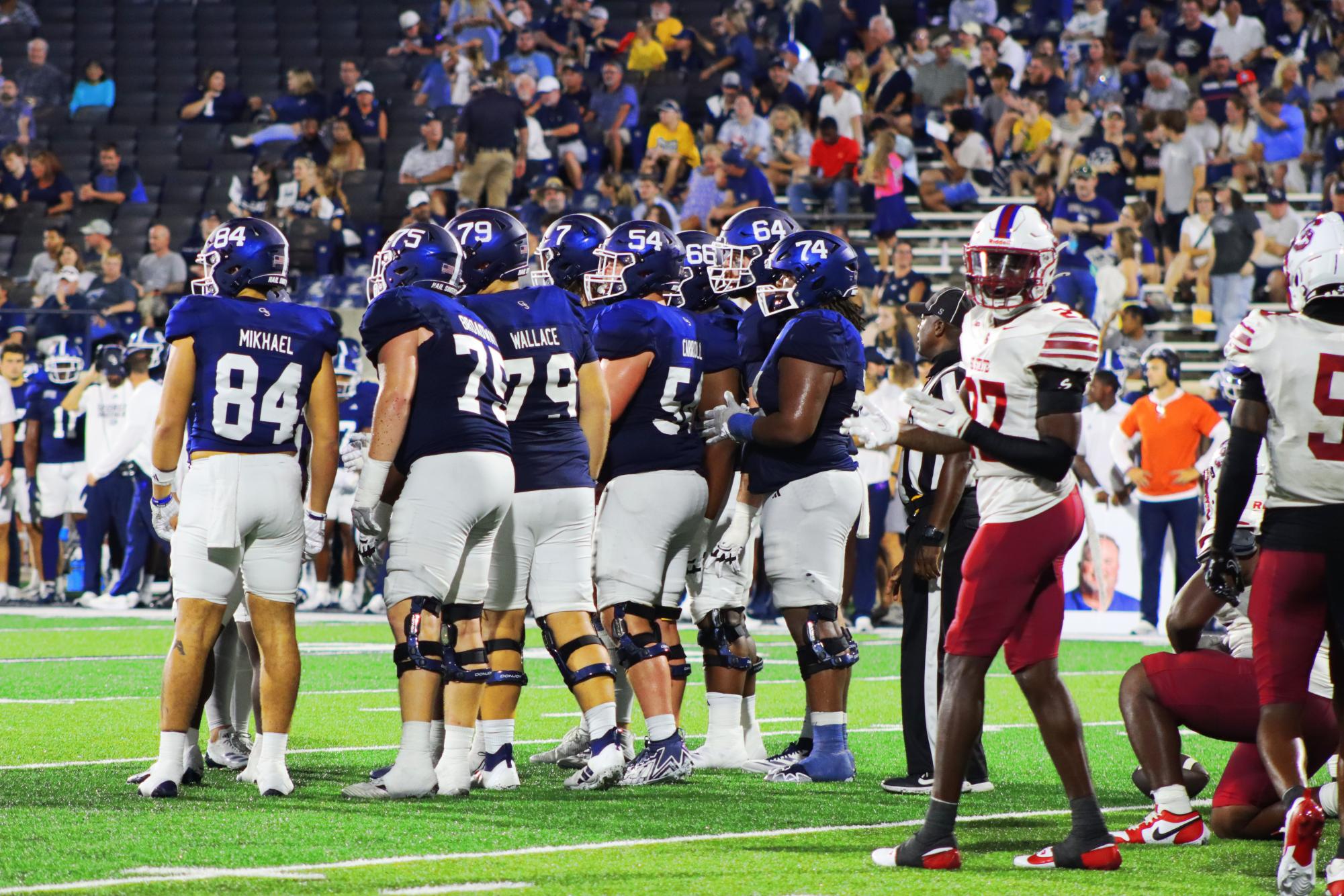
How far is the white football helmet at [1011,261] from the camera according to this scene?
497cm

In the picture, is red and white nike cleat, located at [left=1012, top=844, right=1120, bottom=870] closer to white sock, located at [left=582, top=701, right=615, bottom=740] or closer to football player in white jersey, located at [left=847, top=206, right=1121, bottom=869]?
football player in white jersey, located at [left=847, top=206, right=1121, bottom=869]

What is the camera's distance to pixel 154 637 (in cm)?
1201

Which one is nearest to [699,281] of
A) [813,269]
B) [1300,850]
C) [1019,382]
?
[813,269]

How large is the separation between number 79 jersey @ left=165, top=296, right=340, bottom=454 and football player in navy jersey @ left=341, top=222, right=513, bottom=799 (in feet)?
0.97

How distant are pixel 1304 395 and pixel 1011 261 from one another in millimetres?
862

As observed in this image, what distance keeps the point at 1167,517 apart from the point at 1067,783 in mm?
8111

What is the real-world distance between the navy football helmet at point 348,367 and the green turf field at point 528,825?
5044 mm

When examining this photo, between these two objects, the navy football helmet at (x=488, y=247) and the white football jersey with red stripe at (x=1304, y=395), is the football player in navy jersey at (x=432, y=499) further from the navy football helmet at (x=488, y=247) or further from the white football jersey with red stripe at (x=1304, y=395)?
the white football jersey with red stripe at (x=1304, y=395)

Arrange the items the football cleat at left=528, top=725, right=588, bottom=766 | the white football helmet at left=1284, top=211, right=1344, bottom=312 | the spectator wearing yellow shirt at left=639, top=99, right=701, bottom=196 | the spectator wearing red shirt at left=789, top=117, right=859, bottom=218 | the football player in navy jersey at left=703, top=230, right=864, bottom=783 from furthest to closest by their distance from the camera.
→ the spectator wearing yellow shirt at left=639, top=99, right=701, bottom=196
the spectator wearing red shirt at left=789, top=117, right=859, bottom=218
the football cleat at left=528, top=725, right=588, bottom=766
the football player in navy jersey at left=703, top=230, right=864, bottom=783
the white football helmet at left=1284, top=211, right=1344, bottom=312

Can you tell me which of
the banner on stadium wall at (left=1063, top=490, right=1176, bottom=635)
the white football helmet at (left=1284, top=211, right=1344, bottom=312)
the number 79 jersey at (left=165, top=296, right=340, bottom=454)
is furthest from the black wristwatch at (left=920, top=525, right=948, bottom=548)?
the banner on stadium wall at (left=1063, top=490, right=1176, bottom=635)

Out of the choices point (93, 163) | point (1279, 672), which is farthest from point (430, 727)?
point (93, 163)

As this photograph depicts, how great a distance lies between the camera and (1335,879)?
4.49 meters

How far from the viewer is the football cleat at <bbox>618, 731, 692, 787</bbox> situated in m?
6.43

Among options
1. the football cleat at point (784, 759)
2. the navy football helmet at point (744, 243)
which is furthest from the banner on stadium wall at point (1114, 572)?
the football cleat at point (784, 759)
